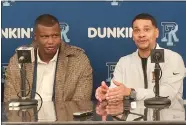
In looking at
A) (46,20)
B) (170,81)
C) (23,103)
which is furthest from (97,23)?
(23,103)

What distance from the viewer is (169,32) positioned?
2824 mm

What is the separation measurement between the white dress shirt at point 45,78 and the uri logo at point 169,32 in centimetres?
66

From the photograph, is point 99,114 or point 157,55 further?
point 157,55

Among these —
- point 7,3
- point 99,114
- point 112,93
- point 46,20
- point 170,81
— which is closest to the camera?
point 99,114

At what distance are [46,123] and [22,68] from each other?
0.49m

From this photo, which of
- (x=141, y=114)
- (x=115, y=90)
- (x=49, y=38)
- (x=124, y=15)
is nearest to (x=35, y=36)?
(x=49, y=38)

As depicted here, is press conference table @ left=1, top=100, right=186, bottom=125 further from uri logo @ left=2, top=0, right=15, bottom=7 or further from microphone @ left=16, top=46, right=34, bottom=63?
uri logo @ left=2, top=0, right=15, bottom=7

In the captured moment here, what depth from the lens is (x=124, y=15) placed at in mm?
2828

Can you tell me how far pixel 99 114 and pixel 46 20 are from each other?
980mm

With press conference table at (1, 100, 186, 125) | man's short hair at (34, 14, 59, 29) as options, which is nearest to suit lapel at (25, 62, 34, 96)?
man's short hair at (34, 14, 59, 29)

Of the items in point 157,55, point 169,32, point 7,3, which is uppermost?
point 7,3

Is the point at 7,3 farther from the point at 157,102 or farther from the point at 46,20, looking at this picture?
the point at 157,102

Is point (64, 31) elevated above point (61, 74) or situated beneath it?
elevated above

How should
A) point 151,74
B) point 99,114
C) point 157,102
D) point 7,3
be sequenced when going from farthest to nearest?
point 7,3
point 151,74
point 157,102
point 99,114
